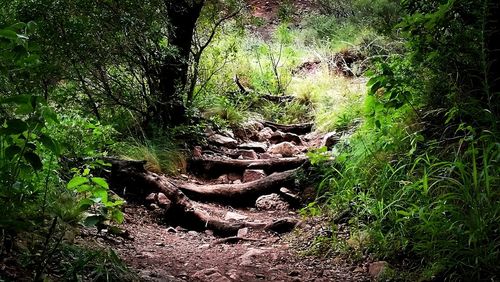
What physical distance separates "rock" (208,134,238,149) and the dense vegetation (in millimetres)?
237

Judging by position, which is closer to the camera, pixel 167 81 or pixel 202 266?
pixel 202 266

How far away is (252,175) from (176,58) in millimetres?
1609

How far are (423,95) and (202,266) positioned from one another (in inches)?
87.4

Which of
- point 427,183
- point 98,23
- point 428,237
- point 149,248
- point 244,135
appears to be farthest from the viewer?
point 244,135

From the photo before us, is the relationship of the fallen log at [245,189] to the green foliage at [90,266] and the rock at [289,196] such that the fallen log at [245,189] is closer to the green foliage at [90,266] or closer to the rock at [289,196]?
the rock at [289,196]

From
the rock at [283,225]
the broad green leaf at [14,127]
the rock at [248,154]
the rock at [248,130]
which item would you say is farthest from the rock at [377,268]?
the rock at [248,130]

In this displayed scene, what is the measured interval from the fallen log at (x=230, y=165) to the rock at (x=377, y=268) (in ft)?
8.71

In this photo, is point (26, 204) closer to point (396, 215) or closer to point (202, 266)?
point (202, 266)

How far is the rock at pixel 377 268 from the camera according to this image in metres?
2.66

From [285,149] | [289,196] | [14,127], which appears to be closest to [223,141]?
[285,149]

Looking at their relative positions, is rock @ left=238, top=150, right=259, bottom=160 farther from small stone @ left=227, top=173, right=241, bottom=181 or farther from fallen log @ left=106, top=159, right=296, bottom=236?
fallen log @ left=106, top=159, right=296, bottom=236

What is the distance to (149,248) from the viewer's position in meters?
3.21

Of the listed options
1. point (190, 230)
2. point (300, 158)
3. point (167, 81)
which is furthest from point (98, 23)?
point (300, 158)

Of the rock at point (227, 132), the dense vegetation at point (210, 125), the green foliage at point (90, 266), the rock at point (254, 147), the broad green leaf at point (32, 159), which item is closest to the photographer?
the broad green leaf at point (32, 159)
